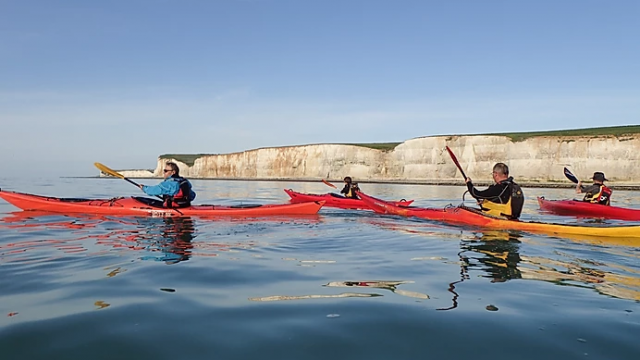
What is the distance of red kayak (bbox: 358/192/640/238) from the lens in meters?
9.05

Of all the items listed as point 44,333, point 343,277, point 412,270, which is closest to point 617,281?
point 412,270

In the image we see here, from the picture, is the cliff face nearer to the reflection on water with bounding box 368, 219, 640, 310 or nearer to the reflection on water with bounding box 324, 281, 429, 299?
the reflection on water with bounding box 368, 219, 640, 310

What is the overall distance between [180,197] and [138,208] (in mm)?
1259

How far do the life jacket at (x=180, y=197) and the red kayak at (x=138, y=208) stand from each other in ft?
0.54

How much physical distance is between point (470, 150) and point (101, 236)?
2227 inches

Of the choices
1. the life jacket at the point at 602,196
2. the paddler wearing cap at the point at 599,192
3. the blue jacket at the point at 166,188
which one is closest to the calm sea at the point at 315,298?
the blue jacket at the point at 166,188

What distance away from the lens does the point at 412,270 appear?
19.0ft

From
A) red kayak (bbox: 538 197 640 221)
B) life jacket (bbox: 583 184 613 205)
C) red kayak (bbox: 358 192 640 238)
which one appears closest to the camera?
red kayak (bbox: 358 192 640 238)

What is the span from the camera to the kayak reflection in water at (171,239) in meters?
6.67

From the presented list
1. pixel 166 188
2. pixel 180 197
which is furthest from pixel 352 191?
pixel 166 188

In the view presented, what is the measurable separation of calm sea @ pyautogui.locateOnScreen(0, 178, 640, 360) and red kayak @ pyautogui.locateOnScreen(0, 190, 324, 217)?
350cm

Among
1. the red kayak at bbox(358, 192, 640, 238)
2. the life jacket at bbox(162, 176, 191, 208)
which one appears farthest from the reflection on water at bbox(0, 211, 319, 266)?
the red kayak at bbox(358, 192, 640, 238)

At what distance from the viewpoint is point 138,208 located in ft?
40.1

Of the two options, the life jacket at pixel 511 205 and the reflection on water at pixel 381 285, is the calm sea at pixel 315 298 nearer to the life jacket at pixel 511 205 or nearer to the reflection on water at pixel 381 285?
the reflection on water at pixel 381 285
